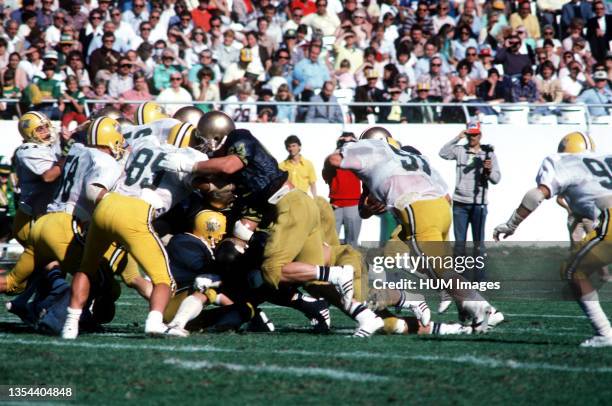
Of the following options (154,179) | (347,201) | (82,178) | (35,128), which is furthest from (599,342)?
(347,201)

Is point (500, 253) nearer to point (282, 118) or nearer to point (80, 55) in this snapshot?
point (282, 118)

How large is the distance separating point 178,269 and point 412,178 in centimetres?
173

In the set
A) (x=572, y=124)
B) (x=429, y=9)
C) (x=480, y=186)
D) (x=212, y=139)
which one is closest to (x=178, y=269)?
(x=212, y=139)

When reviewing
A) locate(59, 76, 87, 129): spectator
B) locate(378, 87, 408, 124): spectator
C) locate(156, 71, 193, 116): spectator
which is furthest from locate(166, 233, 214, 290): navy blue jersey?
locate(378, 87, 408, 124): spectator

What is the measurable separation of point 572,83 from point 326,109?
3679 millimetres

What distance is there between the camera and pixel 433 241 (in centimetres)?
719

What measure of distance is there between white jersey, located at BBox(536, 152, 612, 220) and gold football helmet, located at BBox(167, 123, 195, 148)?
250 centimetres

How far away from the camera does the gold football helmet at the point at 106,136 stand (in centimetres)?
730

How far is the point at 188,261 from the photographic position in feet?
24.3

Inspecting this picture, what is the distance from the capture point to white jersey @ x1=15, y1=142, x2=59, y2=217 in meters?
7.77

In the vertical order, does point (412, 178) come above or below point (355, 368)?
above

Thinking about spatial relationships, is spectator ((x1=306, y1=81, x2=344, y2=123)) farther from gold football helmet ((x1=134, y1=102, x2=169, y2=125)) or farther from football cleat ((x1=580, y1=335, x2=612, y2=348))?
football cleat ((x1=580, y1=335, x2=612, y2=348))

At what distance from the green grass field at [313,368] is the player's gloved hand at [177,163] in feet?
3.49

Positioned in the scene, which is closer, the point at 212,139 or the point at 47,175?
the point at 212,139
